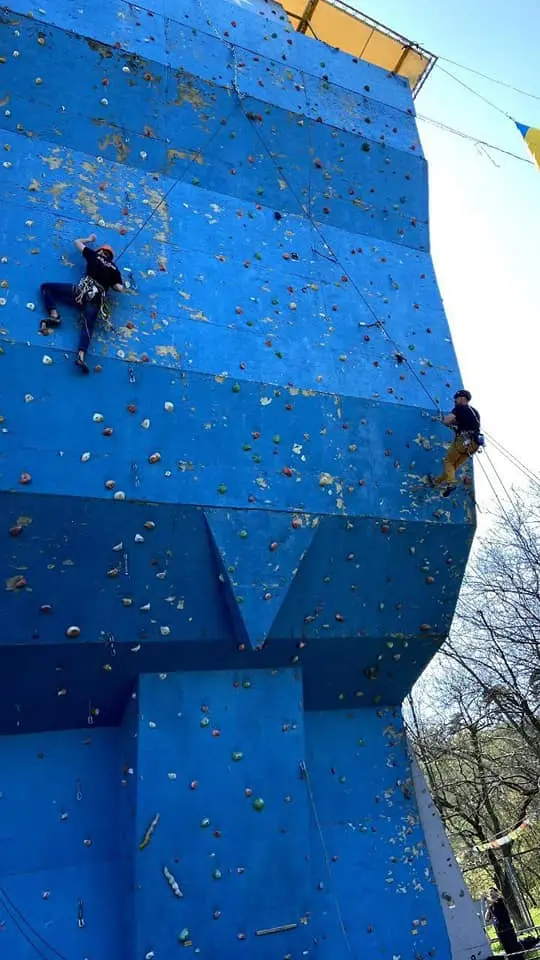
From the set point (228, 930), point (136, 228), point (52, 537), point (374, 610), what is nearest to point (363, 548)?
point (374, 610)

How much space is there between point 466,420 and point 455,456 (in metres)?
0.32

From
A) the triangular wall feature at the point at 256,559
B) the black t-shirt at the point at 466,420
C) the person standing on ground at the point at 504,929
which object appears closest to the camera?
the triangular wall feature at the point at 256,559

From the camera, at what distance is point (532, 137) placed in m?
6.43

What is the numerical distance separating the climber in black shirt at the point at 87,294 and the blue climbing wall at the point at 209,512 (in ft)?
0.30

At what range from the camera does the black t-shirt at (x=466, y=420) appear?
17.0ft

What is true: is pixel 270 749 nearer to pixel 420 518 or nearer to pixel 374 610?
pixel 374 610

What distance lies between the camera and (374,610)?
5.30 meters

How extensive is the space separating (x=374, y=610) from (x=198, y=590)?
61.8 inches

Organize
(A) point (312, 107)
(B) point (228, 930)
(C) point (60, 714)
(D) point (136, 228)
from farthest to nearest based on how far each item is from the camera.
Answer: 1. (A) point (312, 107)
2. (D) point (136, 228)
3. (C) point (60, 714)
4. (B) point (228, 930)

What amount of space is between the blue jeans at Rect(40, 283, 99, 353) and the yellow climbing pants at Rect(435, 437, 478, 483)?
3.00 m

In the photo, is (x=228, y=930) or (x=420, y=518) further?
(x=420, y=518)

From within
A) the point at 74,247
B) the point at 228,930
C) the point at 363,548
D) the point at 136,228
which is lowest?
the point at 228,930

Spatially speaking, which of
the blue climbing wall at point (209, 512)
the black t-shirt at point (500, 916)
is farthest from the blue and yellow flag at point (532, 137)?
the black t-shirt at point (500, 916)

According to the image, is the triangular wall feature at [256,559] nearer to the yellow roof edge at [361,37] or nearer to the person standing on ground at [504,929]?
the yellow roof edge at [361,37]
